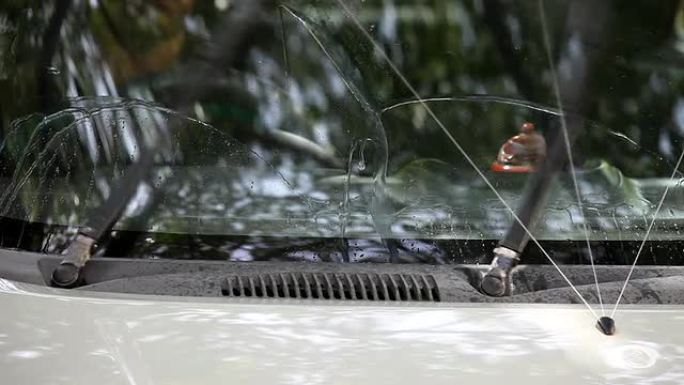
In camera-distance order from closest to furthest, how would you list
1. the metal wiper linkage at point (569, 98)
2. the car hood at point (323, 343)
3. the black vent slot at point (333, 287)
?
the car hood at point (323, 343) → the black vent slot at point (333, 287) → the metal wiper linkage at point (569, 98)

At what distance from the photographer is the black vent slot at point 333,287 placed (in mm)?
2486

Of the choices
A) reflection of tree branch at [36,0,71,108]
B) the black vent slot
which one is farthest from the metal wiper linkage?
reflection of tree branch at [36,0,71,108]

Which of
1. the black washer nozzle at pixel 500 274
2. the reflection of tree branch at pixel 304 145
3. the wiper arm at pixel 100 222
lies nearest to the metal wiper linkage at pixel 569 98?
the black washer nozzle at pixel 500 274

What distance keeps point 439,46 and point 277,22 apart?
44cm

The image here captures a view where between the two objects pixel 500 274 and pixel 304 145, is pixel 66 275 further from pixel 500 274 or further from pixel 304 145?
pixel 500 274

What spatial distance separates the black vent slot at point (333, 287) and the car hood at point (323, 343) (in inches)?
2.9

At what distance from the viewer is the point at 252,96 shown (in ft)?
8.97

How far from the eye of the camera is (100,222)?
8.77 feet

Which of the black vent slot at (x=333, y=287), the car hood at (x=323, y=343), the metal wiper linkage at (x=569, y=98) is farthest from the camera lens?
the metal wiper linkage at (x=569, y=98)

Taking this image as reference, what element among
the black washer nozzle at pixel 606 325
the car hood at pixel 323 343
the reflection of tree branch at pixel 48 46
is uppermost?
the reflection of tree branch at pixel 48 46

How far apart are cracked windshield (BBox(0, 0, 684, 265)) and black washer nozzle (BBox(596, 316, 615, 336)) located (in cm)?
33

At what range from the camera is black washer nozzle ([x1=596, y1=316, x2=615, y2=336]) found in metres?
2.33

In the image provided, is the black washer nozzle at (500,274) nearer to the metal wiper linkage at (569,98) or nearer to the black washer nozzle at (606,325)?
the metal wiper linkage at (569,98)

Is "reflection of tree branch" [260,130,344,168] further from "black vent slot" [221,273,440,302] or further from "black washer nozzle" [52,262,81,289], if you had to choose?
"black washer nozzle" [52,262,81,289]
